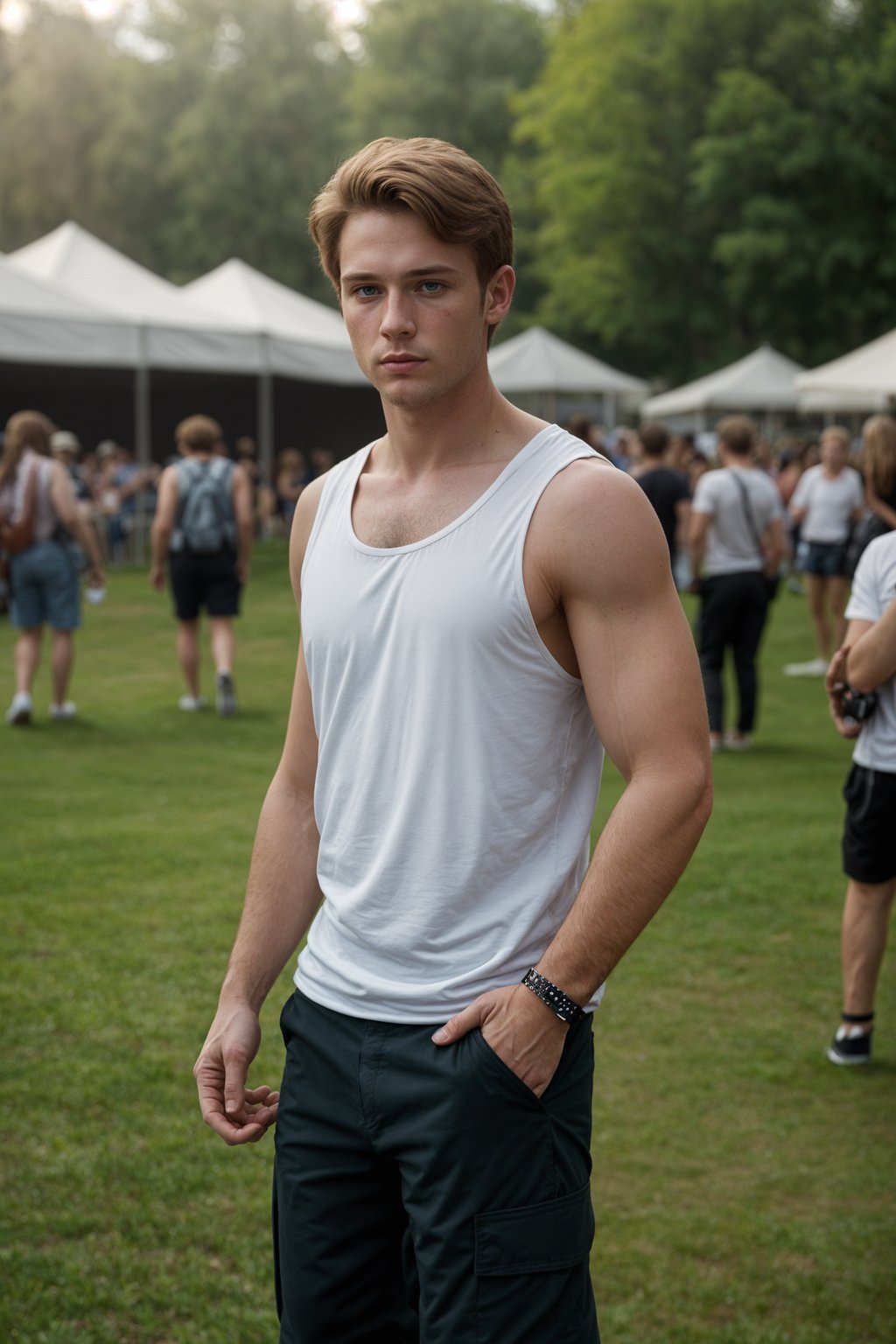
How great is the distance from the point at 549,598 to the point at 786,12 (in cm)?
4511

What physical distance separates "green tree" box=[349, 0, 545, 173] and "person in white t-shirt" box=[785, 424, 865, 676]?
37.7m

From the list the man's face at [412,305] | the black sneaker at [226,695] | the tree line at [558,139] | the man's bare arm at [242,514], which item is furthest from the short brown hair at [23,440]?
the tree line at [558,139]

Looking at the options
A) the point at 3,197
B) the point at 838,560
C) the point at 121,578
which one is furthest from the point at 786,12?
the point at 838,560

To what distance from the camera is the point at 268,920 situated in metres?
2.34

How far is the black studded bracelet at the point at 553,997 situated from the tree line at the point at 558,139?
131 ft

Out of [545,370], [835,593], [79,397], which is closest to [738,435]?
[835,593]

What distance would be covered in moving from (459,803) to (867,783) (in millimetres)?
2933

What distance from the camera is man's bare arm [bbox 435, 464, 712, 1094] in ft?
6.21

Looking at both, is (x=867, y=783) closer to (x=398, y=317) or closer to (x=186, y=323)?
(x=398, y=317)

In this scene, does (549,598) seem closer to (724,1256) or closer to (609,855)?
(609,855)

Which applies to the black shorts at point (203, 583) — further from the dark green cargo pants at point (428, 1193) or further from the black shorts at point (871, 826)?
the dark green cargo pants at point (428, 1193)

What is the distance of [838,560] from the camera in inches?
506

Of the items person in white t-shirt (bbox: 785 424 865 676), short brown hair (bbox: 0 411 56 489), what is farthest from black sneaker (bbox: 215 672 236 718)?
person in white t-shirt (bbox: 785 424 865 676)

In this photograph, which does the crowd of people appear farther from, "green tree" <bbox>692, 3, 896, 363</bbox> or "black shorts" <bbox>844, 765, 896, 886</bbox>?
"green tree" <bbox>692, 3, 896, 363</bbox>
